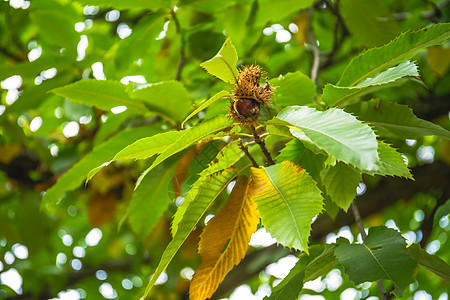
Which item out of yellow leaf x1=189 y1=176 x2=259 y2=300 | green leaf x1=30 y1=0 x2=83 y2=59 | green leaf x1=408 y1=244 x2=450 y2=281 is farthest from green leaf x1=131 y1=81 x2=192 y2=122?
green leaf x1=30 y1=0 x2=83 y2=59

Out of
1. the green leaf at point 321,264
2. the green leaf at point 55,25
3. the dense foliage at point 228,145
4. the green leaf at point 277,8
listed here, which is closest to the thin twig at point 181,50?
the dense foliage at point 228,145

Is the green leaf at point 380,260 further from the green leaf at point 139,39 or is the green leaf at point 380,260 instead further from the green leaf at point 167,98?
the green leaf at point 139,39

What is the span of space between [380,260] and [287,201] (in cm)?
20

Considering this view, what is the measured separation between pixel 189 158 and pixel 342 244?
1.35 feet

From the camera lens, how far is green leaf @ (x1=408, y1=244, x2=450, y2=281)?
30.3 inches

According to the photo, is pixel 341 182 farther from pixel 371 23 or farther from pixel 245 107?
pixel 371 23

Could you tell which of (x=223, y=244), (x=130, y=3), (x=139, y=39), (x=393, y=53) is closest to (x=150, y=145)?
(x=223, y=244)

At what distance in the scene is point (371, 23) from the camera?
4.37ft

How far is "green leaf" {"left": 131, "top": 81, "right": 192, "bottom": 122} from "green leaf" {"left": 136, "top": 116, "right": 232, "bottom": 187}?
247 millimetres

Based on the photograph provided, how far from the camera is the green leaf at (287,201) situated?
0.61 meters

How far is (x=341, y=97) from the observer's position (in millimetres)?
764

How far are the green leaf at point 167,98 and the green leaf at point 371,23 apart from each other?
25.0 inches

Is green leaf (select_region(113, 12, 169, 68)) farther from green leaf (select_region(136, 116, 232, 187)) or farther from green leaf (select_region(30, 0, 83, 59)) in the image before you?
green leaf (select_region(136, 116, 232, 187))

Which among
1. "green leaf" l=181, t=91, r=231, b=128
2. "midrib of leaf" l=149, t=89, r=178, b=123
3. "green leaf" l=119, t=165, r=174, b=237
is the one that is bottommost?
"green leaf" l=119, t=165, r=174, b=237
